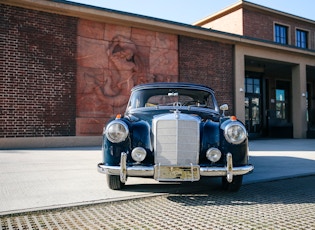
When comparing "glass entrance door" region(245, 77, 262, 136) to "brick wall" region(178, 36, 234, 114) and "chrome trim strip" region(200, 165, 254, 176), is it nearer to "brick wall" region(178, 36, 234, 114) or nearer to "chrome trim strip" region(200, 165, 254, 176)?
"brick wall" region(178, 36, 234, 114)

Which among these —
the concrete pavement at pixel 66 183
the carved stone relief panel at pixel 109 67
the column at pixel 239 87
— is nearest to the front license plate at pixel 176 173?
the concrete pavement at pixel 66 183

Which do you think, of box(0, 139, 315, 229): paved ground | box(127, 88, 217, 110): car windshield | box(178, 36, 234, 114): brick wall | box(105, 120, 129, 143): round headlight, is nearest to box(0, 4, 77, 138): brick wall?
box(0, 139, 315, 229): paved ground

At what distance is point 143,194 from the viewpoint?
3.53 metres

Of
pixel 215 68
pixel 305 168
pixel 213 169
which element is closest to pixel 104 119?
pixel 215 68

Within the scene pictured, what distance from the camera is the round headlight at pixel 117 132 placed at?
343 centimetres

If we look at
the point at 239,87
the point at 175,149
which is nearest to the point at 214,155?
the point at 175,149

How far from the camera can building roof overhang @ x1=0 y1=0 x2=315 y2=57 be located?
30.4 feet

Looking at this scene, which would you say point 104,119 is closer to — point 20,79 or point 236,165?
point 20,79

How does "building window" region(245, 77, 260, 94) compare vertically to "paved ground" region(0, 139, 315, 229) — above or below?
above

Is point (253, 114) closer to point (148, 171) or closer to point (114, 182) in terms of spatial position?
point (114, 182)

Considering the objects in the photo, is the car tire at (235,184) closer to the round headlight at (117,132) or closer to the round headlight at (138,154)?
the round headlight at (138,154)

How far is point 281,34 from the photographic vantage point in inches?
746

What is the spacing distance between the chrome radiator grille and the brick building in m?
6.95

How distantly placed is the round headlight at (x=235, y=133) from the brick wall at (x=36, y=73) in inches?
288
